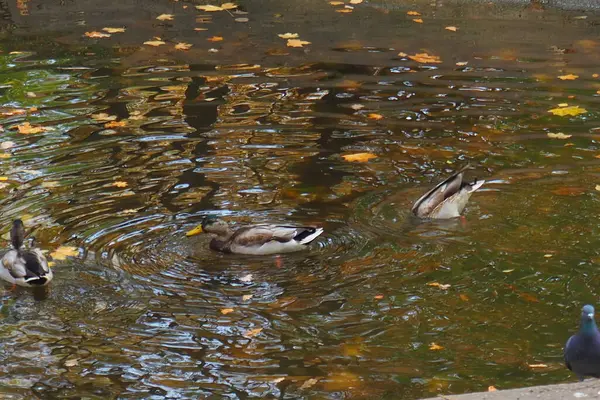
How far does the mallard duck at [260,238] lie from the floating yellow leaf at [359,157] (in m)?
2.00

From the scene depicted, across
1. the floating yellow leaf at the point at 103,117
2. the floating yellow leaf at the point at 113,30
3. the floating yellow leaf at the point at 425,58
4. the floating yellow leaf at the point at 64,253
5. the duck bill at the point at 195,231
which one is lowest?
the floating yellow leaf at the point at 64,253

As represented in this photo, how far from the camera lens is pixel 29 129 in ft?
38.6

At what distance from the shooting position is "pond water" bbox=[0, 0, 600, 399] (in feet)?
23.9

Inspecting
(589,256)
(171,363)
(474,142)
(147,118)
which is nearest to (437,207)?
(589,256)

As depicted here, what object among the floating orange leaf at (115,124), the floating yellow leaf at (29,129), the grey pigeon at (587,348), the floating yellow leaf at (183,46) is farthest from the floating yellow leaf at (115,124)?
the grey pigeon at (587,348)

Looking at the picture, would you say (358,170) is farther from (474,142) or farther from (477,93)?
(477,93)

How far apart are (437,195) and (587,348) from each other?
11.2ft

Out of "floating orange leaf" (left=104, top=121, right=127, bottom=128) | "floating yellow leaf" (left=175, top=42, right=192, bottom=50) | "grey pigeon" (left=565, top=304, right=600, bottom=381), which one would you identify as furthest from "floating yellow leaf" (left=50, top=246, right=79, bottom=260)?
"floating yellow leaf" (left=175, top=42, right=192, bottom=50)

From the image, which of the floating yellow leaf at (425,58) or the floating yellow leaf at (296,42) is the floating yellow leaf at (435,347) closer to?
the floating yellow leaf at (425,58)

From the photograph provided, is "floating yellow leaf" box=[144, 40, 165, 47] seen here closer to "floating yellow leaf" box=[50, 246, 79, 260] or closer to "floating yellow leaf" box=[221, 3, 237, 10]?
"floating yellow leaf" box=[221, 3, 237, 10]

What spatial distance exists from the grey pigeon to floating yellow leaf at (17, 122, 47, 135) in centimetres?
715

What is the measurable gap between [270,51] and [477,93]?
3.16m

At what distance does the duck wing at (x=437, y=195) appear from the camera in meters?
9.35

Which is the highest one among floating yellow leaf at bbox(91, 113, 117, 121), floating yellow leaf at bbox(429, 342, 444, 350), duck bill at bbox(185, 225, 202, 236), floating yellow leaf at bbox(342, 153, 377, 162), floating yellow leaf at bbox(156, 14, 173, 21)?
floating yellow leaf at bbox(156, 14, 173, 21)
